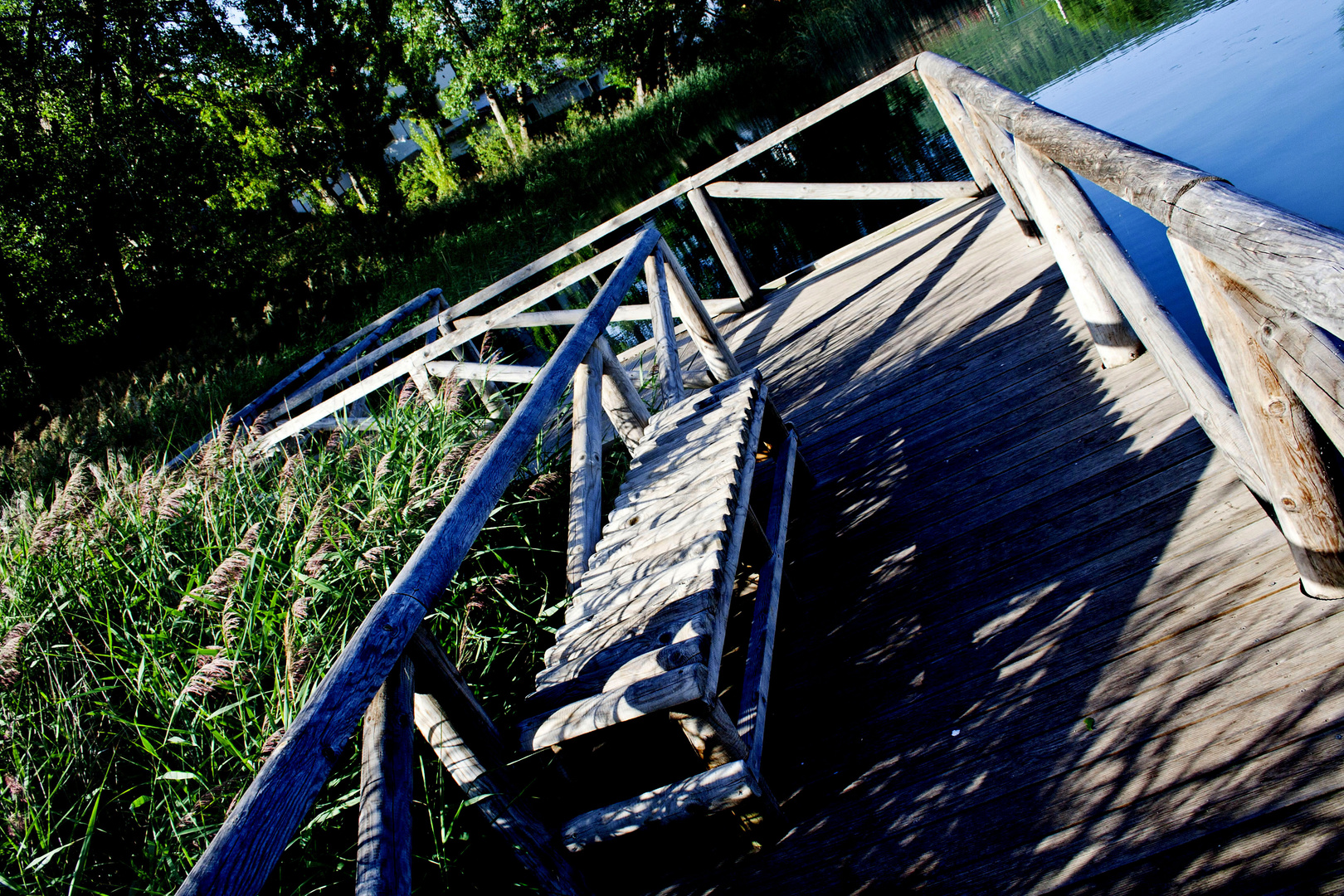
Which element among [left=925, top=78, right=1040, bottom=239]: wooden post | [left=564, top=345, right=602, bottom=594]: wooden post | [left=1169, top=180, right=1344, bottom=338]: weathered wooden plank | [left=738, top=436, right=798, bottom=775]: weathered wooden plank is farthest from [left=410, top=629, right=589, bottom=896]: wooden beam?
[left=925, top=78, right=1040, bottom=239]: wooden post

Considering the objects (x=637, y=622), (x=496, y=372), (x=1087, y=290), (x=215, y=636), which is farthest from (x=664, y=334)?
(x=215, y=636)

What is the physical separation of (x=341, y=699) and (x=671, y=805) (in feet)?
2.90


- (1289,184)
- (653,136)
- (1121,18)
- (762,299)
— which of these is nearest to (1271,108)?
(1289,184)

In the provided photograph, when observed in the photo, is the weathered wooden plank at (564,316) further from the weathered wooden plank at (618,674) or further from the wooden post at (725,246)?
the weathered wooden plank at (618,674)

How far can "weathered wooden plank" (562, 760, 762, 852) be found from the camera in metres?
2.03

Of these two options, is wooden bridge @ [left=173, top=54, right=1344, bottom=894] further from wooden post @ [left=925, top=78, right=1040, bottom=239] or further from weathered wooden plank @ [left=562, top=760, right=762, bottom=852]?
wooden post @ [left=925, top=78, right=1040, bottom=239]

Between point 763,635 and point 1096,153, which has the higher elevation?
point 1096,153

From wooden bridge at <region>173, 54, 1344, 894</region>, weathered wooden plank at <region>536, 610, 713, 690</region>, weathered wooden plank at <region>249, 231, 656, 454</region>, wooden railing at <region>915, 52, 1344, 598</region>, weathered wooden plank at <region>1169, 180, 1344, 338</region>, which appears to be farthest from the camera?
weathered wooden plank at <region>249, 231, 656, 454</region>

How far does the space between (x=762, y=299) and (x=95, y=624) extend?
525 cm

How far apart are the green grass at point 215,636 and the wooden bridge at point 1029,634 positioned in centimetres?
43

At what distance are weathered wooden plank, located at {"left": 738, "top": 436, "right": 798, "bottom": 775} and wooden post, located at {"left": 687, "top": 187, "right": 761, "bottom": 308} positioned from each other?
3.56 metres

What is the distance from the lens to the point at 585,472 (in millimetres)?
3029

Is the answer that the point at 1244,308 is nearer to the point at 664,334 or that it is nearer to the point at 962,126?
the point at 664,334

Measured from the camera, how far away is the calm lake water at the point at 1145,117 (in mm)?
6598
